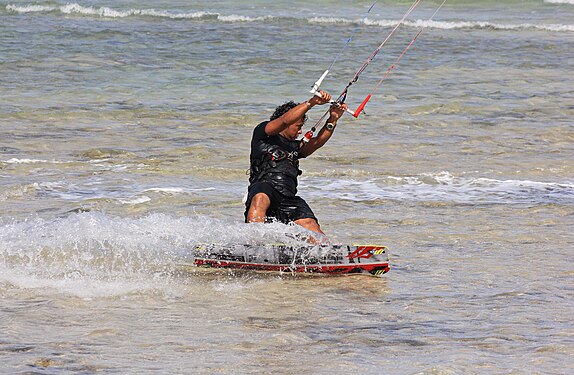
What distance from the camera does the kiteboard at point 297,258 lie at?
7484 millimetres

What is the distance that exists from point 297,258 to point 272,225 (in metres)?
0.36

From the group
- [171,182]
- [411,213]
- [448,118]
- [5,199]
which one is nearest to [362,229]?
[411,213]

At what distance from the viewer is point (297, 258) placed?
24.6ft

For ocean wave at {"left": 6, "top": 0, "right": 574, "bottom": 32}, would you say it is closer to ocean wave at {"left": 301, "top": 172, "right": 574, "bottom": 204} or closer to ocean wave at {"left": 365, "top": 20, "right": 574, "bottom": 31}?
ocean wave at {"left": 365, "top": 20, "right": 574, "bottom": 31}

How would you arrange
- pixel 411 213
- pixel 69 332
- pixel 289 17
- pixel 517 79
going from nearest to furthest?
pixel 69 332 < pixel 411 213 < pixel 517 79 < pixel 289 17

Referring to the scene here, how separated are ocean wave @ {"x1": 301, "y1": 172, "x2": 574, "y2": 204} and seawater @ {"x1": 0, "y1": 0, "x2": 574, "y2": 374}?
0.04 meters

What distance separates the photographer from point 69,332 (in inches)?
231

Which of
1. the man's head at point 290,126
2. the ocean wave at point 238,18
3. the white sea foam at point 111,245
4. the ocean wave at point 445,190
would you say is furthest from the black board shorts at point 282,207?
the ocean wave at point 238,18

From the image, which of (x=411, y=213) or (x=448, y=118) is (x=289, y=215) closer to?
(x=411, y=213)

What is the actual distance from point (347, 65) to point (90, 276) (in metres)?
14.4

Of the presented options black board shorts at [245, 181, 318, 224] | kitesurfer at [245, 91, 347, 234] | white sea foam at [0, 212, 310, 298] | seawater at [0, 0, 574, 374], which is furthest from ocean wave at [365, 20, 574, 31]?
white sea foam at [0, 212, 310, 298]

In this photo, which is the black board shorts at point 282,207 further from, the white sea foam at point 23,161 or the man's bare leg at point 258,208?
the white sea foam at point 23,161

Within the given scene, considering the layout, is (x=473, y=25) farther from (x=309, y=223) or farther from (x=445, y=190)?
(x=309, y=223)

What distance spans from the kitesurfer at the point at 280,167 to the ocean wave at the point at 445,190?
2394 mm
